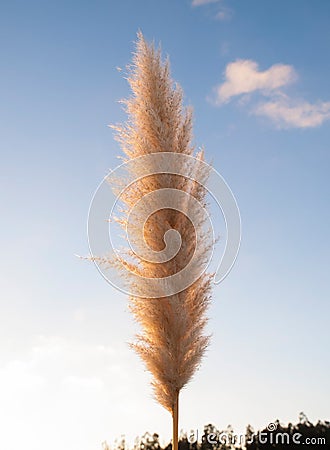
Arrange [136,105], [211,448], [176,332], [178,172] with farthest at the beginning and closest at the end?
[211,448], [136,105], [178,172], [176,332]

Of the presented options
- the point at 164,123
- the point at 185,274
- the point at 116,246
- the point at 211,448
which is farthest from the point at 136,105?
the point at 211,448

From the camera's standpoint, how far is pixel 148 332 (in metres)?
4.55

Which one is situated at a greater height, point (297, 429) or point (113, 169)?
point (113, 169)

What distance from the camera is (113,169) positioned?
5.04 m

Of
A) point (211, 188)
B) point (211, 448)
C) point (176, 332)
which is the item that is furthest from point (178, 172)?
point (211, 448)

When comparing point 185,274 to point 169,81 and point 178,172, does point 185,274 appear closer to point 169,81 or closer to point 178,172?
point 178,172

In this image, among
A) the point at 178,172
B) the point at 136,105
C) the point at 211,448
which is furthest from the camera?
the point at 211,448

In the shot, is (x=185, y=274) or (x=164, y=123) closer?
(x=185, y=274)

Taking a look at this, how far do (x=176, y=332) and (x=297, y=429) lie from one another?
2576mm

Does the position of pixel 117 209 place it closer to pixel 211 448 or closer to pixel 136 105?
pixel 136 105

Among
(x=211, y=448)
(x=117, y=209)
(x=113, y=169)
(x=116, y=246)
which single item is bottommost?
(x=211, y=448)

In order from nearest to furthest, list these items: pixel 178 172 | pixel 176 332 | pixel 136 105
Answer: pixel 176 332 → pixel 178 172 → pixel 136 105

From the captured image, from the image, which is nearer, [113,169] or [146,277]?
[146,277]

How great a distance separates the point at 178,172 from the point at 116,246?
0.85 m
